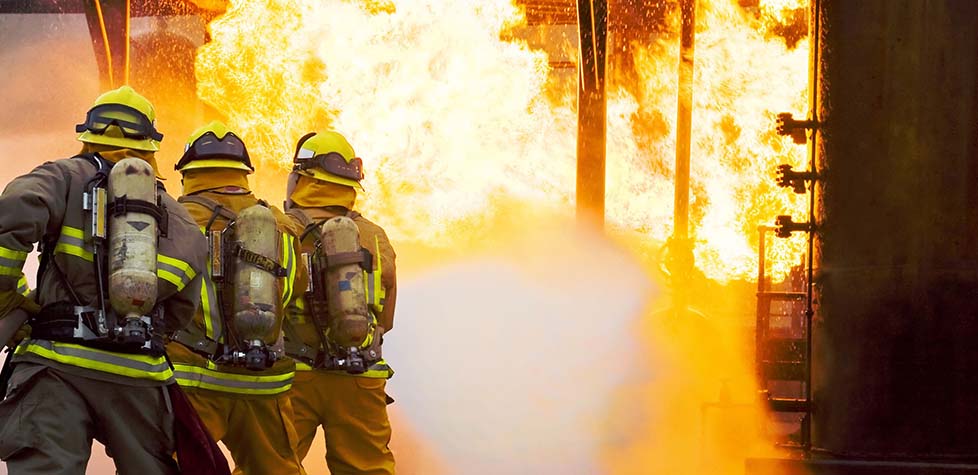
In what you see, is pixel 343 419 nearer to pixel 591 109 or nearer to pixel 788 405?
pixel 788 405

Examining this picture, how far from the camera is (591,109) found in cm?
1738

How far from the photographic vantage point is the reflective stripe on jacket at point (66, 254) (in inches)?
204

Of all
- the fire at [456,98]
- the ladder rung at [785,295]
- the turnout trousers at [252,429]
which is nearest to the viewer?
the turnout trousers at [252,429]

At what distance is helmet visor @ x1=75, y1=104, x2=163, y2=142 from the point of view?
229 inches

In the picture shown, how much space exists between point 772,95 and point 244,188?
402 inches

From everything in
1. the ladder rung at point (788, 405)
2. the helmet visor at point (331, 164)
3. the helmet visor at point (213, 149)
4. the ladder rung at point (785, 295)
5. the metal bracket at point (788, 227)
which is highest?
the helmet visor at point (331, 164)

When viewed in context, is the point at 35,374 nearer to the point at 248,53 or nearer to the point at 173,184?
the point at 248,53

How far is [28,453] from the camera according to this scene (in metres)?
5.21

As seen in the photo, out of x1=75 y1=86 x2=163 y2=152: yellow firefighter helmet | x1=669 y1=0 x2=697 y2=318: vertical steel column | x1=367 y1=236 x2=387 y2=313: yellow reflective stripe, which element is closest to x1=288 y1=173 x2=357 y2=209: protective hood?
x1=367 y1=236 x2=387 y2=313: yellow reflective stripe

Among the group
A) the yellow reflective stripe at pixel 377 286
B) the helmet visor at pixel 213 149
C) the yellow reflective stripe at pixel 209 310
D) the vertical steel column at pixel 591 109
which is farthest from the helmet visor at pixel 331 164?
the vertical steel column at pixel 591 109

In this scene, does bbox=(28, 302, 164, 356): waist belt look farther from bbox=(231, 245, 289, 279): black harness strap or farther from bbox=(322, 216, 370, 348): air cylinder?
bbox=(322, 216, 370, 348): air cylinder

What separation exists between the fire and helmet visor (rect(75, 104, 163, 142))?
1015 centimetres

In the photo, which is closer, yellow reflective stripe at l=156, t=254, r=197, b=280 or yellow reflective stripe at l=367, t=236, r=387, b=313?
yellow reflective stripe at l=156, t=254, r=197, b=280

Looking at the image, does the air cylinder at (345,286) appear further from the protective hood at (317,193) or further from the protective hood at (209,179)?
the protective hood at (209,179)
